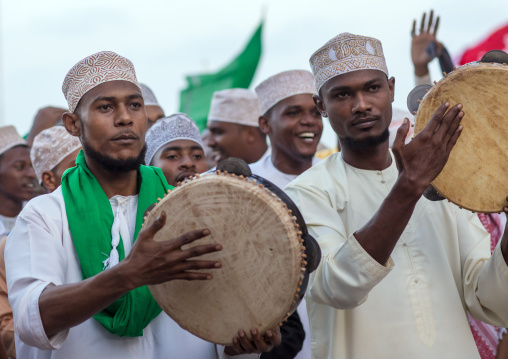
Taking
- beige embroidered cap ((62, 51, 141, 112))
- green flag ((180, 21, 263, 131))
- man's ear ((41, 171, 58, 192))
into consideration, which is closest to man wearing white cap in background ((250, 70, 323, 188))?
man's ear ((41, 171, 58, 192))

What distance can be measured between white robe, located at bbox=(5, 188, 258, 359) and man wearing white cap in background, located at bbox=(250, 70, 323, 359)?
2.34 m

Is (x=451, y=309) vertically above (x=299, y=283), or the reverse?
(x=299, y=283)

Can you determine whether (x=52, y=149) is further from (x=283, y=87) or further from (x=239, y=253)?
(x=239, y=253)

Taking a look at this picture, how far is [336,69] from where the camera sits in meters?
3.99

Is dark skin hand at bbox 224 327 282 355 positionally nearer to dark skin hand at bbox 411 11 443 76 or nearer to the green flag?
dark skin hand at bbox 411 11 443 76

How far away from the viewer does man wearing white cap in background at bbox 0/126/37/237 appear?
22.0 ft

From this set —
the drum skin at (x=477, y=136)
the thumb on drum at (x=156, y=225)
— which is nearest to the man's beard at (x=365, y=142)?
the drum skin at (x=477, y=136)

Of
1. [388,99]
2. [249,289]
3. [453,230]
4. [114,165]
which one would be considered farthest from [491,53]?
[114,165]

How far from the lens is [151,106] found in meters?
7.20

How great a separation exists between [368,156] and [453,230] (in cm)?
56

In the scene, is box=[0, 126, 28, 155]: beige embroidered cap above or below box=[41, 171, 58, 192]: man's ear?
above

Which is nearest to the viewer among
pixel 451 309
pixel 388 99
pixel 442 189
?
pixel 442 189

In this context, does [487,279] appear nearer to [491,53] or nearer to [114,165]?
[491,53]

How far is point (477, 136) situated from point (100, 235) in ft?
5.72
